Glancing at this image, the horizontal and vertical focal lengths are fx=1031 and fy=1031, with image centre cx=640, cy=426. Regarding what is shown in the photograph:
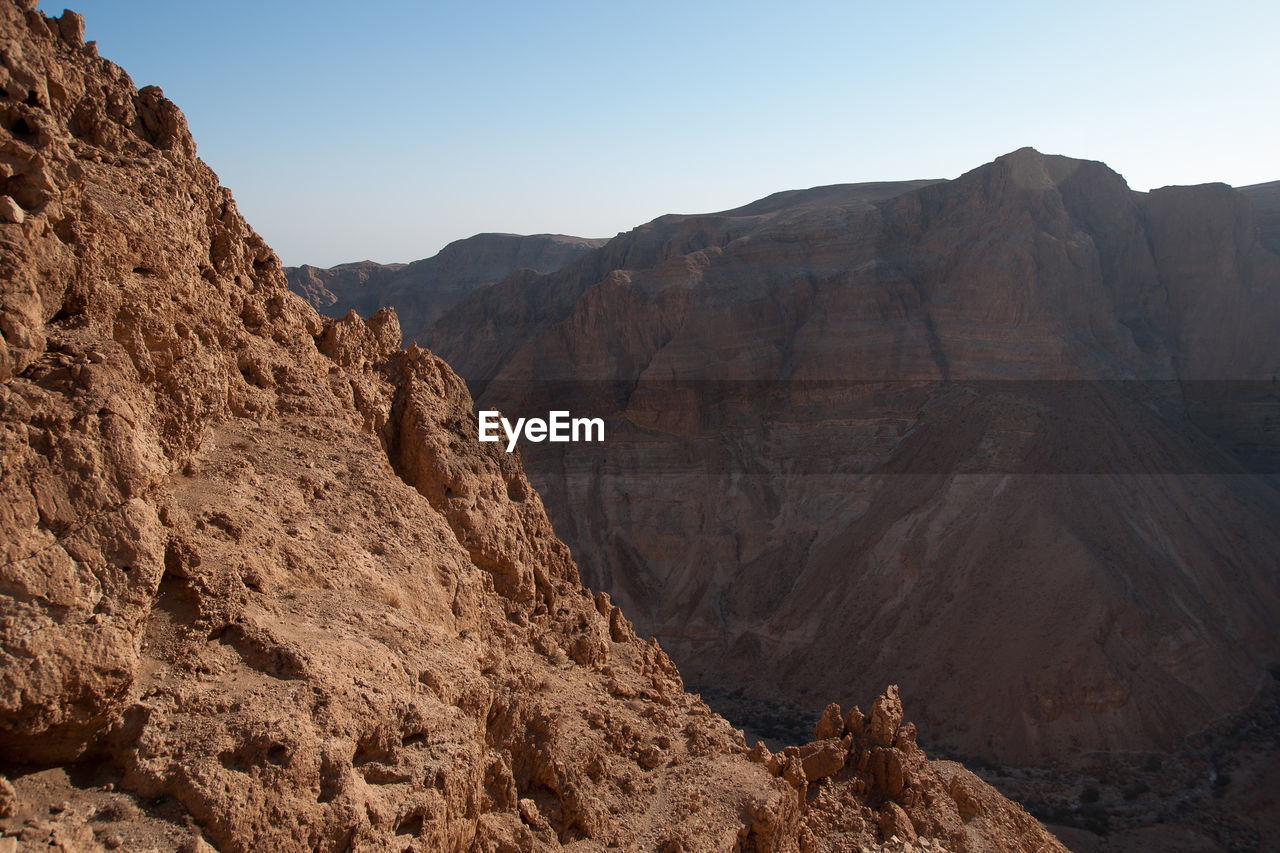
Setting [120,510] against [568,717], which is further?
[568,717]

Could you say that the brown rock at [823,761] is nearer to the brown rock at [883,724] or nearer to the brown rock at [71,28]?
the brown rock at [883,724]

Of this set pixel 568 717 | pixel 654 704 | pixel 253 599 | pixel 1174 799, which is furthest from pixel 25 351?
pixel 1174 799

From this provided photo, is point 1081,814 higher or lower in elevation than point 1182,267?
lower

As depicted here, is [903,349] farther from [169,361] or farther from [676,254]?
[169,361]

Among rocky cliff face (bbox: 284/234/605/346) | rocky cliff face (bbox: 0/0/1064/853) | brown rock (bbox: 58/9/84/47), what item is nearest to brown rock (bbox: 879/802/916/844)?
rocky cliff face (bbox: 0/0/1064/853)

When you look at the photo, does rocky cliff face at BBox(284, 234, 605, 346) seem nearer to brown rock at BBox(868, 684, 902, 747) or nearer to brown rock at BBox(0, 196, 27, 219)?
brown rock at BBox(868, 684, 902, 747)

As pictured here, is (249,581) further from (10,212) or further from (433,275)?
(433,275)
